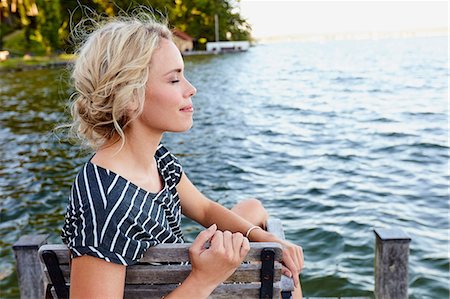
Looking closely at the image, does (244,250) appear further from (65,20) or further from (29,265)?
(65,20)

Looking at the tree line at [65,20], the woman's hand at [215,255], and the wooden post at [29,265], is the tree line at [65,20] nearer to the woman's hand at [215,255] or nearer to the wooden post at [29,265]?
the wooden post at [29,265]

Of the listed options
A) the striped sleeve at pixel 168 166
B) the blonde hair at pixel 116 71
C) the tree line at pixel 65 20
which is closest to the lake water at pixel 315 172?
the striped sleeve at pixel 168 166

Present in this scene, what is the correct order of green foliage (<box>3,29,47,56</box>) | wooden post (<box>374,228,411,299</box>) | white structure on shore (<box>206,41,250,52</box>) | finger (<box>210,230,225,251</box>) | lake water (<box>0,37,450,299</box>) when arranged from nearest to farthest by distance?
finger (<box>210,230,225,251</box>) → wooden post (<box>374,228,411,299</box>) → lake water (<box>0,37,450,299</box>) → green foliage (<box>3,29,47,56</box>) → white structure on shore (<box>206,41,250,52</box>)

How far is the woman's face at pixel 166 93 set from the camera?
6.75 ft

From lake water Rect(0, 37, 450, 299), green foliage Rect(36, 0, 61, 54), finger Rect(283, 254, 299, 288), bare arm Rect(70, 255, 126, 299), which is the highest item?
green foliage Rect(36, 0, 61, 54)

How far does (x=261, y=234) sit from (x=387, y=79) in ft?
98.2

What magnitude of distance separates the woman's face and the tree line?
3595 centimetres

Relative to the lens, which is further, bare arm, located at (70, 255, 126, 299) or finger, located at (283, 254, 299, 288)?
finger, located at (283, 254, 299, 288)

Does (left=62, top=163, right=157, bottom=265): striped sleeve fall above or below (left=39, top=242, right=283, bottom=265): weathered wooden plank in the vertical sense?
above

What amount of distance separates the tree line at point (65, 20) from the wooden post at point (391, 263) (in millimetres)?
34557

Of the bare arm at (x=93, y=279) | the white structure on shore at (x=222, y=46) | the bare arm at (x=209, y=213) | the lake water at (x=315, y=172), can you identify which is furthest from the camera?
the white structure on shore at (x=222, y=46)

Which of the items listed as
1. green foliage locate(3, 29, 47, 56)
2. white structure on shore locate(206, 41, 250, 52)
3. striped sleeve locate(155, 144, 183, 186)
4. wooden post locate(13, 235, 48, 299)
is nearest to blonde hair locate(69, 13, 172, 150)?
striped sleeve locate(155, 144, 183, 186)

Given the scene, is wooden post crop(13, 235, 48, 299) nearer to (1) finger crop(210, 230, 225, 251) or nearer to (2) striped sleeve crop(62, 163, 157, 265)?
(2) striped sleeve crop(62, 163, 157, 265)

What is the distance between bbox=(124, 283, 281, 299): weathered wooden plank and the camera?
82.1 inches
